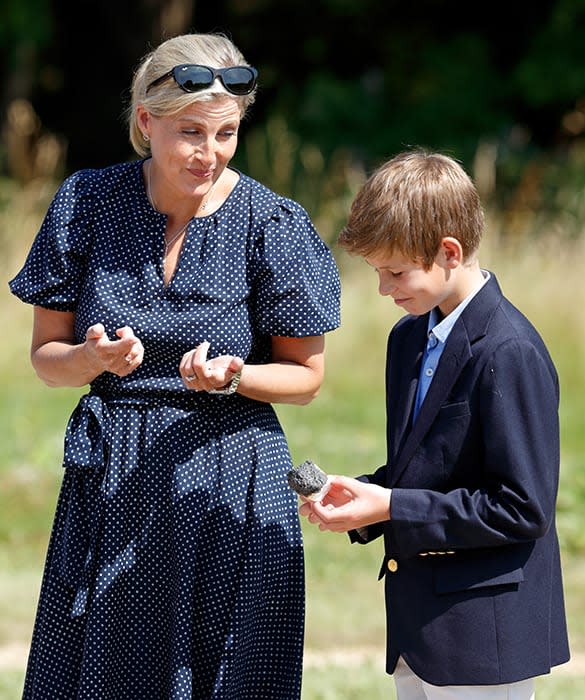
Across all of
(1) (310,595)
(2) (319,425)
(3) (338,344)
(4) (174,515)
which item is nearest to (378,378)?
(3) (338,344)

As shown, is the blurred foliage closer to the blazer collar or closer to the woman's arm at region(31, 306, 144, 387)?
the woman's arm at region(31, 306, 144, 387)

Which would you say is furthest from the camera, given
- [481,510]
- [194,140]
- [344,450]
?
[344,450]

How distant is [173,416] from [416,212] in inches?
32.6

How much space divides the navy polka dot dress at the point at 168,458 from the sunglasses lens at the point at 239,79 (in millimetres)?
258

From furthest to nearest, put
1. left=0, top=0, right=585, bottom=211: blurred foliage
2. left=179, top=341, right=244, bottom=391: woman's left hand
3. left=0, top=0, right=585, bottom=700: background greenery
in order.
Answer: left=0, top=0, right=585, bottom=211: blurred foliage → left=0, top=0, right=585, bottom=700: background greenery → left=179, top=341, right=244, bottom=391: woman's left hand

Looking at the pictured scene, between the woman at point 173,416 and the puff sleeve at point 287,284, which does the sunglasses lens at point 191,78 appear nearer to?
the woman at point 173,416

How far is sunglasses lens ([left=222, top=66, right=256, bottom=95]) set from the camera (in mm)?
2969

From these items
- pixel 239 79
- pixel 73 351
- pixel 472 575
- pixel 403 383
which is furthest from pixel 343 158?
pixel 472 575

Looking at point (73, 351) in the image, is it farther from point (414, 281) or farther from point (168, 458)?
point (414, 281)

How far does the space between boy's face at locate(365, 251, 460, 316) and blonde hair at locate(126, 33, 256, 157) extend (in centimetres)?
58

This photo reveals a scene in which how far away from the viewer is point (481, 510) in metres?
2.61

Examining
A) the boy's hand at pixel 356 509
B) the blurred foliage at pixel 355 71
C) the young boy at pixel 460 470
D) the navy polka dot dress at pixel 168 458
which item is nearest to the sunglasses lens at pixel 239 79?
the navy polka dot dress at pixel 168 458

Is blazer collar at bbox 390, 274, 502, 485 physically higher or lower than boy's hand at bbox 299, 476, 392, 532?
higher

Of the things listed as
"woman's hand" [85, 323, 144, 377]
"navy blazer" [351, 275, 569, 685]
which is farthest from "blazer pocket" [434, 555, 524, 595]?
"woman's hand" [85, 323, 144, 377]
